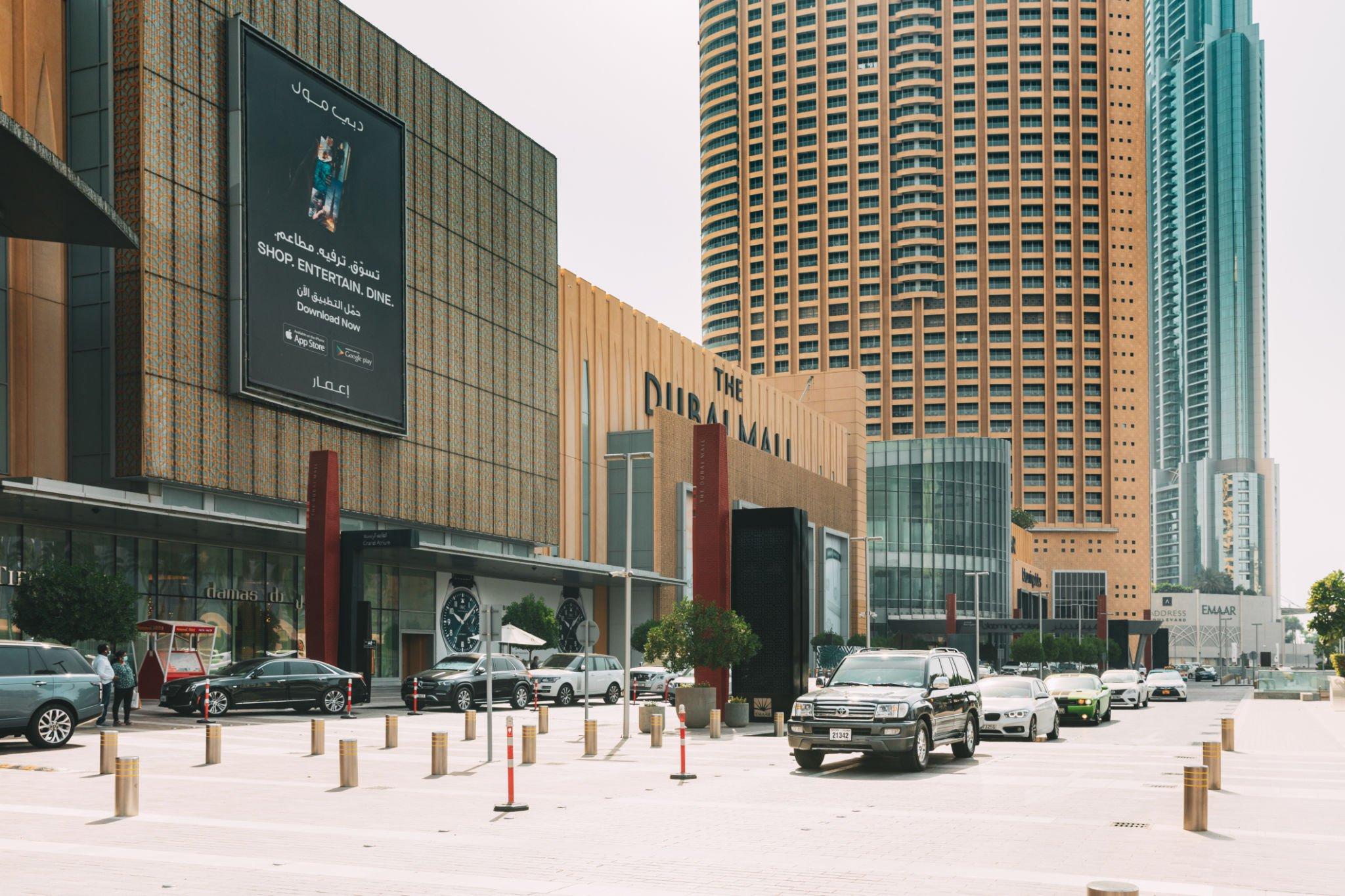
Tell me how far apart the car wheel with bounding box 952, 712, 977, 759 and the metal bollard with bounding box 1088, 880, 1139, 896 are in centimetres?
1503

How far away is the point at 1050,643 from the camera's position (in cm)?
10256

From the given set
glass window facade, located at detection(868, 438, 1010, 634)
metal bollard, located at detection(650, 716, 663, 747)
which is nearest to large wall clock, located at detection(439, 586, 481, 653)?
metal bollard, located at detection(650, 716, 663, 747)

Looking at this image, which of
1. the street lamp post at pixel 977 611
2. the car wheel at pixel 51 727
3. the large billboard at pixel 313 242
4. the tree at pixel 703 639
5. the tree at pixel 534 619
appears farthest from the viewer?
the street lamp post at pixel 977 611

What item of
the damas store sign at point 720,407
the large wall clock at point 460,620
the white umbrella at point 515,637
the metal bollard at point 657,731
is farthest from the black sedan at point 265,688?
the damas store sign at point 720,407

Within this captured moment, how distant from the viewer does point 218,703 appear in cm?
3019

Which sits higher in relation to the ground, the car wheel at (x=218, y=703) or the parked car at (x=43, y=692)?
the parked car at (x=43, y=692)

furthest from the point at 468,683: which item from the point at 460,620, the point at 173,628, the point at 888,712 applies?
the point at 460,620

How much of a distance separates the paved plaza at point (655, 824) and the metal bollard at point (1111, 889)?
130 inches

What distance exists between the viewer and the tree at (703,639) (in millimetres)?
29750

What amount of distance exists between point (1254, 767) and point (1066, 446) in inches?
6045

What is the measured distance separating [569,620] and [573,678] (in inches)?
832

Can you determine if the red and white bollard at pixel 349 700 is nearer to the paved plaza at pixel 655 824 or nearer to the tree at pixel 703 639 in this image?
the tree at pixel 703 639

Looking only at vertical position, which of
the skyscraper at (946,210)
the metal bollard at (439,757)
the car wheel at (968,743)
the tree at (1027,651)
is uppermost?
the skyscraper at (946,210)

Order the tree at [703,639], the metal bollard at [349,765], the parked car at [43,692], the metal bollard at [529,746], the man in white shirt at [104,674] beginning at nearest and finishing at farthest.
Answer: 1. the metal bollard at [349,765]
2. the metal bollard at [529,746]
3. the parked car at [43,692]
4. the man in white shirt at [104,674]
5. the tree at [703,639]
